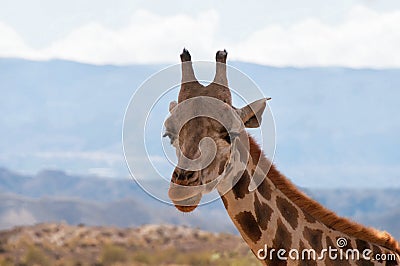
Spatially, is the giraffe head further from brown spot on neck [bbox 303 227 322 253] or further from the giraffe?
brown spot on neck [bbox 303 227 322 253]

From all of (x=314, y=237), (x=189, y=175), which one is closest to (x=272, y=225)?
(x=314, y=237)

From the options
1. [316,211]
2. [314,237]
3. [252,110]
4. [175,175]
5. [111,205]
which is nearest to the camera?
[175,175]

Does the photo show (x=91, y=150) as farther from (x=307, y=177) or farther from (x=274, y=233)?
(x=274, y=233)

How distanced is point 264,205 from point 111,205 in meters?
117

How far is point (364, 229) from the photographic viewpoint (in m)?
10.5

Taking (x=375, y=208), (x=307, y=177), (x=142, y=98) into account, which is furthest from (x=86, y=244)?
(x=307, y=177)

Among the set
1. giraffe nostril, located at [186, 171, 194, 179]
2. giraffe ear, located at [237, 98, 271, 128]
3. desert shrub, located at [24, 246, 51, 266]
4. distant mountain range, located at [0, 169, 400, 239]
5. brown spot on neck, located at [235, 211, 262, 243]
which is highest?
distant mountain range, located at [0, 169, 400, 239]

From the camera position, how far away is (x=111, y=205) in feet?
415

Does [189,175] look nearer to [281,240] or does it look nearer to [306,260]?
[281,240]

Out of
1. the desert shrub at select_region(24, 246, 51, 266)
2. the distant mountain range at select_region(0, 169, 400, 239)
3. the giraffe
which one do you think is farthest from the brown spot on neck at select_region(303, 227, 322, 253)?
the distant mountain range at select_region(0, 169, 400, 239)

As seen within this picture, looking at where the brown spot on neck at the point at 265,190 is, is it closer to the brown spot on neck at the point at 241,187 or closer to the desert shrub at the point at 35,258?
Result: the brown spot on neck at the point at 241,187

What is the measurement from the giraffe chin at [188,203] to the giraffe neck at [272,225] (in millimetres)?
642

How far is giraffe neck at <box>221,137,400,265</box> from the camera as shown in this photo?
33.5 feet

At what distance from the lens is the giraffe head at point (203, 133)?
9672 millimetres
